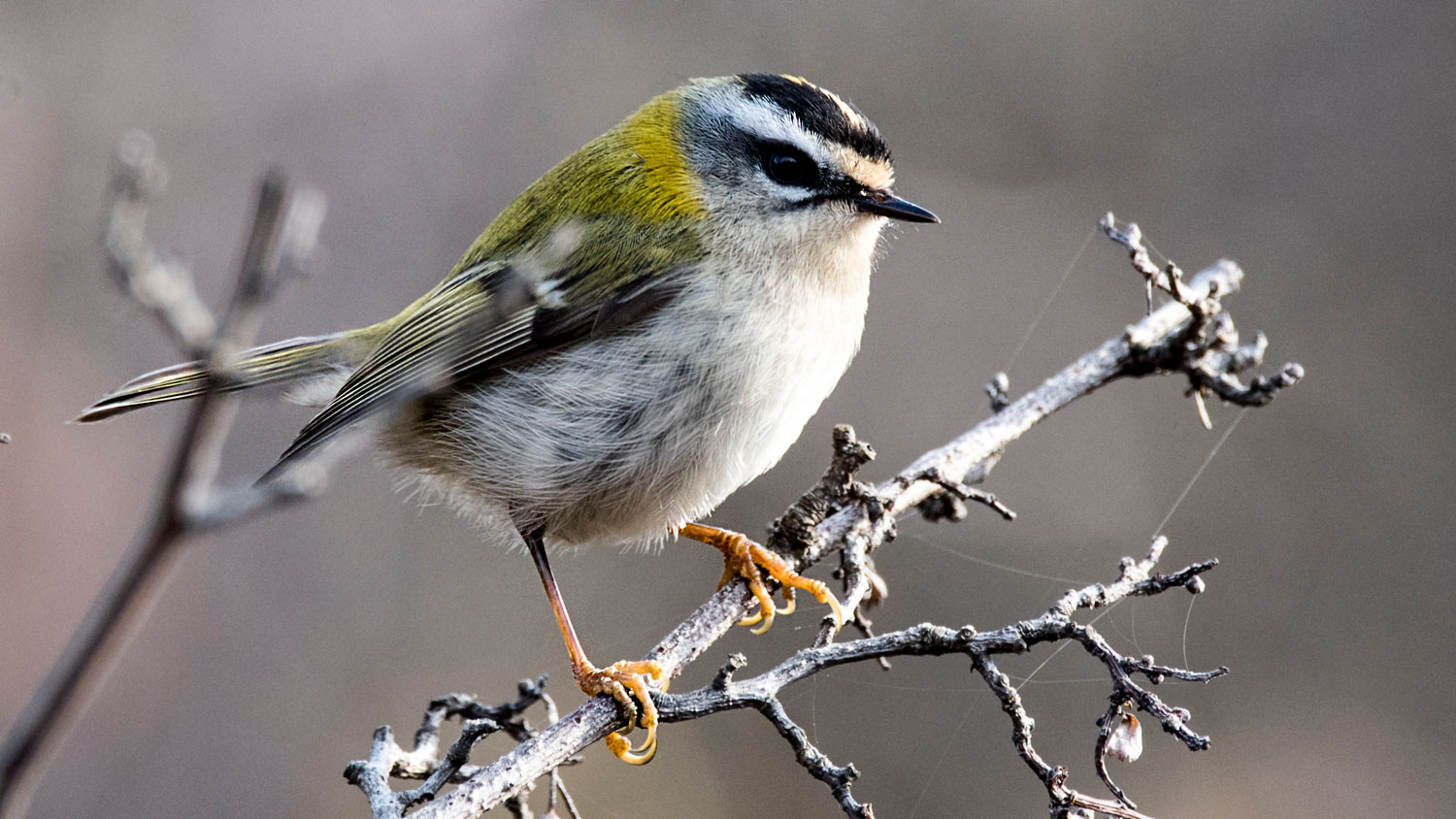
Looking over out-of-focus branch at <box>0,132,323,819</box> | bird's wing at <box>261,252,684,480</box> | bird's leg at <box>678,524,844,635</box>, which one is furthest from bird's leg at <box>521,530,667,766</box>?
out-of-focus branch at <box>0,132,323,819</box>

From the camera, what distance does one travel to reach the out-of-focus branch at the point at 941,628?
1757 millimetres

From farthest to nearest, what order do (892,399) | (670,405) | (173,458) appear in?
1. (892,399)
2. (670,405)
3. (173,458)

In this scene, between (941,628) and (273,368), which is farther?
(273,368)

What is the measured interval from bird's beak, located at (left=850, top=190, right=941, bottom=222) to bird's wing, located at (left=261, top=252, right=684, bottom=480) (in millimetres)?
458

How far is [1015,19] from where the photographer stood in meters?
5.20

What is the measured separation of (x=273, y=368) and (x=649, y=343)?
1.20 metres

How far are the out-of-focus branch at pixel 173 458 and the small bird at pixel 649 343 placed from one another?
1.64 metres

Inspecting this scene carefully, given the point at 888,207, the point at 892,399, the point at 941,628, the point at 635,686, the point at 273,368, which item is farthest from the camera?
the point at 892,399

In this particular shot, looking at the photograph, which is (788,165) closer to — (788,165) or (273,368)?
(788,165)

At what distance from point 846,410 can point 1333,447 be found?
1843 mm

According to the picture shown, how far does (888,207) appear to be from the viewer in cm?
258

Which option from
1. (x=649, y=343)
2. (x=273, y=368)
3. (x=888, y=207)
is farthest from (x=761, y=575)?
(x=273, y=368)

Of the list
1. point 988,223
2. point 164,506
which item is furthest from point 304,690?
point 164,506

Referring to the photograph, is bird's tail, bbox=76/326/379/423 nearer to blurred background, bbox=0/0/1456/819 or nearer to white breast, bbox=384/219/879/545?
white breast, bbox=384/219/879/545
